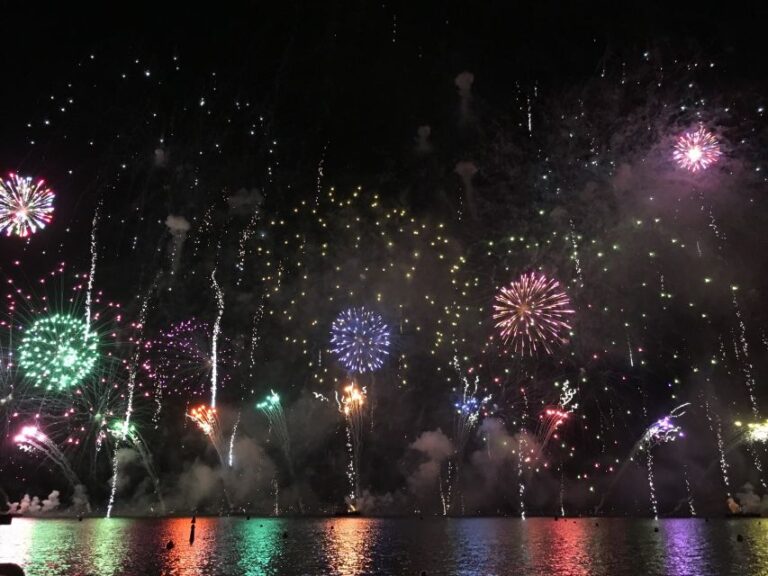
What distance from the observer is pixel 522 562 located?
102 ft

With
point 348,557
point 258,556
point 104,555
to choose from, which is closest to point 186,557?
point 258,556

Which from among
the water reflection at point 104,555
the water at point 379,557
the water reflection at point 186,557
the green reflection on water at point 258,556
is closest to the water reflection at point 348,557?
the water at point 379,557

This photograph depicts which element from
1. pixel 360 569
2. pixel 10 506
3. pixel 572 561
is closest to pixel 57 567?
pixel 360 569

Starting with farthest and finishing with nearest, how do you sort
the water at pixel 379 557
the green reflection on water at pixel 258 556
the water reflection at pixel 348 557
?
1. the water reflection at pixel 348 557
2. the green reflection on water at pixel 258 556
3. the water at pixel 379 557

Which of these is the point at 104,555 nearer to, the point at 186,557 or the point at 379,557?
the point at 186,557

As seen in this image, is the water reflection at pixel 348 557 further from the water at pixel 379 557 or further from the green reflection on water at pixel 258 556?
the green reflection on water at pixel 258 556

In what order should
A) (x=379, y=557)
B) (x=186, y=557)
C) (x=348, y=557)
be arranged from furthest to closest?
1. (x=348, y=557)
2. (x=379, y=557)
3. (x=186, y=557)

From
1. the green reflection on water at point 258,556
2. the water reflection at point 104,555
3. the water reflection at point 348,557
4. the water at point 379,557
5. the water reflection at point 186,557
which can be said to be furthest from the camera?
the water reflection at point 348,557

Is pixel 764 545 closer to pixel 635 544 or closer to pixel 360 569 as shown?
pixel 635 544

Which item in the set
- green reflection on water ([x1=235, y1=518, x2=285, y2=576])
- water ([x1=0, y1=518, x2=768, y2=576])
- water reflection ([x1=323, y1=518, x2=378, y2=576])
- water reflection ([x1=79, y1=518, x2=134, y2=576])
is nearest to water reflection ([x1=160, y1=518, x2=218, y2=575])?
water ([x1=0, y1=518, x2=768, y2=576])

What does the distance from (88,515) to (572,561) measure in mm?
111630

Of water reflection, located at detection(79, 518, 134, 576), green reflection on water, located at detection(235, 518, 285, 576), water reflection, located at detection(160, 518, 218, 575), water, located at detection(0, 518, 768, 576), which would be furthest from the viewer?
green reflection on water, located at detection(235, 518, 285, 576)

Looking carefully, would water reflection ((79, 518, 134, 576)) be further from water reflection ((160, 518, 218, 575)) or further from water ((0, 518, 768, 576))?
water reflection ((160, 518, 218, 575))

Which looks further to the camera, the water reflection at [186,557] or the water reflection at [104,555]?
the water reflection at [186,557]
